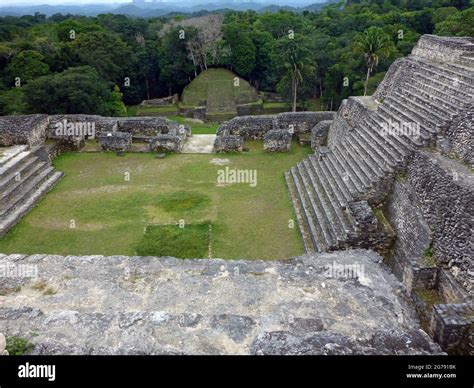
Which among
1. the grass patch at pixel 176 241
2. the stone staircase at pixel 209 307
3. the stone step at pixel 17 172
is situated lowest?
the grass patch at pixel 176 241

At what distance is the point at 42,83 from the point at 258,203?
48.9ft

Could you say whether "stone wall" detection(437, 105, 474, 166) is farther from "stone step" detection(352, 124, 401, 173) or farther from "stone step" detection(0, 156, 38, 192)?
"stone step" detection(0, 156, 38, 192)

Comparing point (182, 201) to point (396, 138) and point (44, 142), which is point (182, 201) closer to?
point (396, 138)

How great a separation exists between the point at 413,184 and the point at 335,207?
1922 millimetres

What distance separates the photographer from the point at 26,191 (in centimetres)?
1206

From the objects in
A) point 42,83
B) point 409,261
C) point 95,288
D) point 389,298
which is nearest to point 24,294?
point 95,288

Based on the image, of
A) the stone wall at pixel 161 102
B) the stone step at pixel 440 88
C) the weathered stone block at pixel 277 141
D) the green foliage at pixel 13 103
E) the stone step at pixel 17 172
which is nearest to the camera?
the stone step at pixel 440 88

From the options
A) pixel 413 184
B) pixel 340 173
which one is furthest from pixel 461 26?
pixel 413 184

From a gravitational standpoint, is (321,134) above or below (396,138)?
below

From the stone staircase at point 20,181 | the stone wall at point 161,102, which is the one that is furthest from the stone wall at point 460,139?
the stone wall at point 161,102

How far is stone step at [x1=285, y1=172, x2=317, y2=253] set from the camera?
9.56 m

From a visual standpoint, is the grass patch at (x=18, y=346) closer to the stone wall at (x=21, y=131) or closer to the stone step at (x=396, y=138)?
the stone step at (x=396, y=138)

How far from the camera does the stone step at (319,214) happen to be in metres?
9.25

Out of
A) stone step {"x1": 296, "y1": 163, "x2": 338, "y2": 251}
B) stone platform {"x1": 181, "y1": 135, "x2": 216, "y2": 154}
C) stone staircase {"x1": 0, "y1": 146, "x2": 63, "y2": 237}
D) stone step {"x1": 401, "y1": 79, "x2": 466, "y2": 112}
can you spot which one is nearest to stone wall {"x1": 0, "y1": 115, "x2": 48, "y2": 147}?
stone staircase {"x1": 0, "y1": 146, "x2": 63, "y2": 237}
